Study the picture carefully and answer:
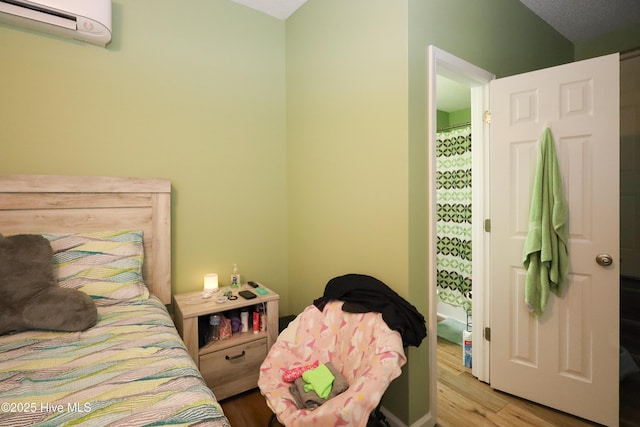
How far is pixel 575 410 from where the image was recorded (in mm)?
1766

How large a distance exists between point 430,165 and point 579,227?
3.19 ft

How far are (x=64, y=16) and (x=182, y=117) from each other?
2.49 ft

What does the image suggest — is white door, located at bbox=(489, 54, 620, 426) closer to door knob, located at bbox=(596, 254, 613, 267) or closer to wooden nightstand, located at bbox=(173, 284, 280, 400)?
door knob, located at bbox=(596, 254, 613, 267)

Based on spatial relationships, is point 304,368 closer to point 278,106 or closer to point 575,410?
point 575,410

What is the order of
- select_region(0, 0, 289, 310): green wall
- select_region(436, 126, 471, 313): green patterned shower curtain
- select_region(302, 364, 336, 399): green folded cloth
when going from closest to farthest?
select_region(302, 364, 336, 399): green folded cloth → select_region(0, 0, 289, 310): green wall → select_region(436, 126, 471, 313): green patterned shower curtain

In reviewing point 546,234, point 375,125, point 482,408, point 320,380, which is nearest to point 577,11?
point 546,234

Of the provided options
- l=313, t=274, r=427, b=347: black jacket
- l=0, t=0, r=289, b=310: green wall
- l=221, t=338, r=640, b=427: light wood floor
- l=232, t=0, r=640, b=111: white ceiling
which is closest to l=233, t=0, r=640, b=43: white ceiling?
l=232, t=0, r=640, b=111: white ceiling

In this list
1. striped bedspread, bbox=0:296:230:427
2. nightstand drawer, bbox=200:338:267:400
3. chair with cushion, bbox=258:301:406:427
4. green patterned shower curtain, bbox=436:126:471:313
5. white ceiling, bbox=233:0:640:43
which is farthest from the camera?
green patterned shower curtain, bbox=436:126:471:313

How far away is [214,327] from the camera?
2.00 metres

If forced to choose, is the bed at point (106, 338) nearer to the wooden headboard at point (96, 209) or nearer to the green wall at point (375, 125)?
the wooden headboard at point (96, 209)

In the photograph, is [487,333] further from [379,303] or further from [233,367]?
[233,367]

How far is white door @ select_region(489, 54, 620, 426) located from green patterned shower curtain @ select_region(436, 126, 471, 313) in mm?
939

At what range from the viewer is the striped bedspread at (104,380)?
0.83 m

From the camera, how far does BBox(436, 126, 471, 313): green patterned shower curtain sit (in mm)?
2936
